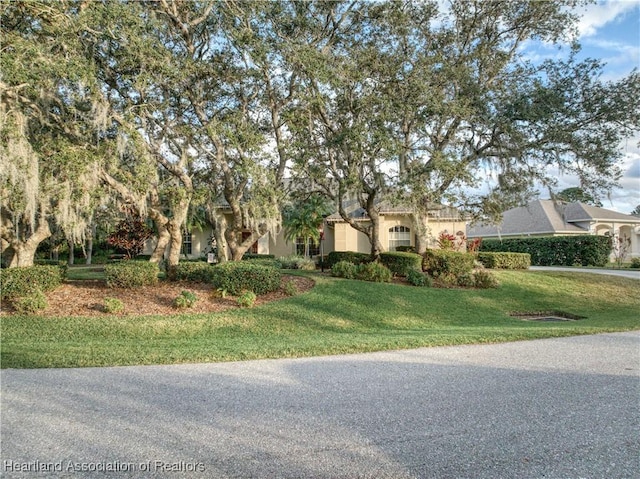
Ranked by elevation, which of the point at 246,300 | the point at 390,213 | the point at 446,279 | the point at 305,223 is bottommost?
the point at 246,300

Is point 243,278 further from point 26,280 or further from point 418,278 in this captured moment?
point 418,278

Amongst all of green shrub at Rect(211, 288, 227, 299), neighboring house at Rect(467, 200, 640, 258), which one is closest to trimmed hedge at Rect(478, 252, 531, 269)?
neighboring house at Rect(467, 200, 640, 258)

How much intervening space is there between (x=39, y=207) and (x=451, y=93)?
12.5 m

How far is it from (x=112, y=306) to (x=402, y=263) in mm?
9581

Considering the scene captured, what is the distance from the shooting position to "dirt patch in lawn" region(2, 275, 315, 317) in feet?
31.7

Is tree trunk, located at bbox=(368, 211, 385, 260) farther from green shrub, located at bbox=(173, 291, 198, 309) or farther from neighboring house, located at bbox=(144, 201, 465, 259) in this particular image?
green shrub, located at bbox=(173, 291, 198, 309)

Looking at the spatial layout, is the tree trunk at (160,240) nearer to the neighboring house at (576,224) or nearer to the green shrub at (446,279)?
the green shrub at (446,279)

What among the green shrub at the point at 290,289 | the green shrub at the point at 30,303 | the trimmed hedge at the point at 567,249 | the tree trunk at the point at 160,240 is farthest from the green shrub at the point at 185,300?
the trimmed hedge at the point at 567,249

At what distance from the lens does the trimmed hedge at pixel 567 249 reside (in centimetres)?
2294

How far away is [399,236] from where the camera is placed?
74.5ft

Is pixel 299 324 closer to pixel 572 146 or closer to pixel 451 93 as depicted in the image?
pixel 451 93

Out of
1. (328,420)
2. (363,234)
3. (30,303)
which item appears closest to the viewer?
(328,420)

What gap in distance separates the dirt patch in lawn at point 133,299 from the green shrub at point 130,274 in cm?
16

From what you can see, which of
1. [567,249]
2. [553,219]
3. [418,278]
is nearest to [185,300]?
[418,278]
